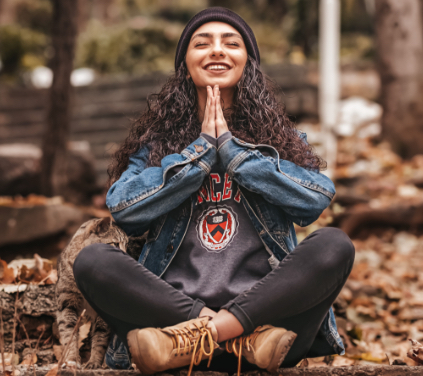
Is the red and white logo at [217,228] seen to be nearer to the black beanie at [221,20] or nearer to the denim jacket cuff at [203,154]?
the denim jacket cuff at [203,154]

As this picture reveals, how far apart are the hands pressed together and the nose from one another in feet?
0.66

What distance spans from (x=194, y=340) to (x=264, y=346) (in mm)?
271

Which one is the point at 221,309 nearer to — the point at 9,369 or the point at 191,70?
the point at 9,369

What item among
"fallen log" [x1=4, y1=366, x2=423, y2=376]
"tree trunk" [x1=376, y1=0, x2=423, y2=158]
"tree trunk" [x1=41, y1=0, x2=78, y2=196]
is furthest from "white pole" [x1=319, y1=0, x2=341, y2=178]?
"fallen log" [x1=4, y1=366, x2=423, y2=376]

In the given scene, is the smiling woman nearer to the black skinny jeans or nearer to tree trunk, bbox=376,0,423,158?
the black skinny jeans

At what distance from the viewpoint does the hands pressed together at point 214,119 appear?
2.38m

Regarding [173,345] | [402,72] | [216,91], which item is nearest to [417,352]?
[173,345]

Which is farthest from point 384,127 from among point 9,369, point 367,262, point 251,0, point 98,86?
point 251,0

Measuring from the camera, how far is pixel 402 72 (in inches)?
290

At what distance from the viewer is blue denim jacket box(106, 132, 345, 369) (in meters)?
2.23

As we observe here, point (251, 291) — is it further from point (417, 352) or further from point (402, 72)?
point (402, 72)

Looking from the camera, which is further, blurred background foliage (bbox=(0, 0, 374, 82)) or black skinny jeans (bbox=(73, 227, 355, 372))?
blurred background foliage (bbox=(0, 0, 374, 82))

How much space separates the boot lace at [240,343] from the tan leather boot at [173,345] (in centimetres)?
8

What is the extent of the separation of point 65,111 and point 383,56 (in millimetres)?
4723
